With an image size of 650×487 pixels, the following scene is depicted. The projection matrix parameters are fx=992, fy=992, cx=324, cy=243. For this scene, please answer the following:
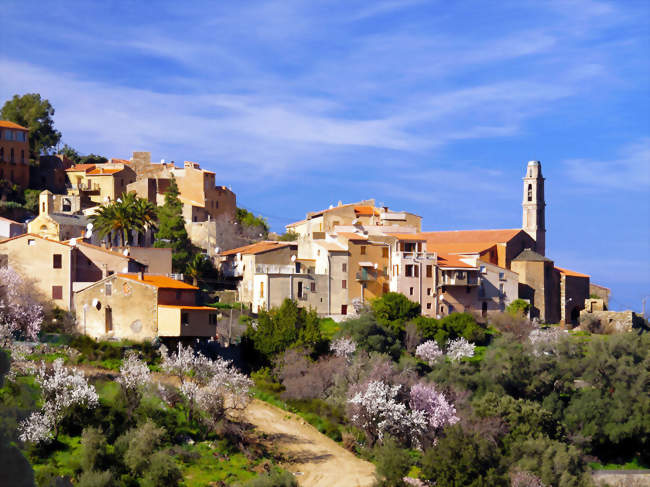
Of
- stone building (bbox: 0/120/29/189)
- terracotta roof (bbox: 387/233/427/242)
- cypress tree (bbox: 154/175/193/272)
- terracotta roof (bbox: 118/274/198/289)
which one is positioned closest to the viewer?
terracotta roof (bbox: 118/274/198/289)

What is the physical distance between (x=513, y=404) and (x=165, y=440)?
19576 mm

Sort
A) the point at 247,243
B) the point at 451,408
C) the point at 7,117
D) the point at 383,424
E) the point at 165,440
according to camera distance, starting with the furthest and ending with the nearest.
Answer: the point at 7,117, the point at 247,243, the point at 451,408, the point at 383,424, the point at 165,440

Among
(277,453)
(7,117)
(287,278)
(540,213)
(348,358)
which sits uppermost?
(7,117)

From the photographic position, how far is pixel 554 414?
54.5m

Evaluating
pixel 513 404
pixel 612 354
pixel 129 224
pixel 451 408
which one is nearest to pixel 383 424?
pixel 451 408

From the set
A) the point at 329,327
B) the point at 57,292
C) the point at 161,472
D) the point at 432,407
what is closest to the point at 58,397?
the point at 161,472

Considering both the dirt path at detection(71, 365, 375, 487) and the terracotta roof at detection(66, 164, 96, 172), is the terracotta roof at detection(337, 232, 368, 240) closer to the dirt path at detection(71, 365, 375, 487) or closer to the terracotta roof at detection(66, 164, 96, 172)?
the dirt path at detection(71, 365, 375, 487)

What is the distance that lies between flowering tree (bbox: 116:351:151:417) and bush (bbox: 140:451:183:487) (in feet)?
14.5

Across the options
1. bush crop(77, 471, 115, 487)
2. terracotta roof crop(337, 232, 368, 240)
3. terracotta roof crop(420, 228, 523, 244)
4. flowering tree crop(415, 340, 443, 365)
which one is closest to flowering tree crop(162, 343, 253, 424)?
bush crop(77, 471, 115, 487)

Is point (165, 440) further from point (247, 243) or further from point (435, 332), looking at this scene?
point (247, 243)

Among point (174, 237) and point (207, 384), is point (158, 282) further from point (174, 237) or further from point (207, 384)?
point (174, 237)

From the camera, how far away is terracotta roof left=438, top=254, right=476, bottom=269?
68394mm

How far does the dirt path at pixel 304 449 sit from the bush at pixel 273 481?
10.0ft

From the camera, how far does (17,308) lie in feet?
159
